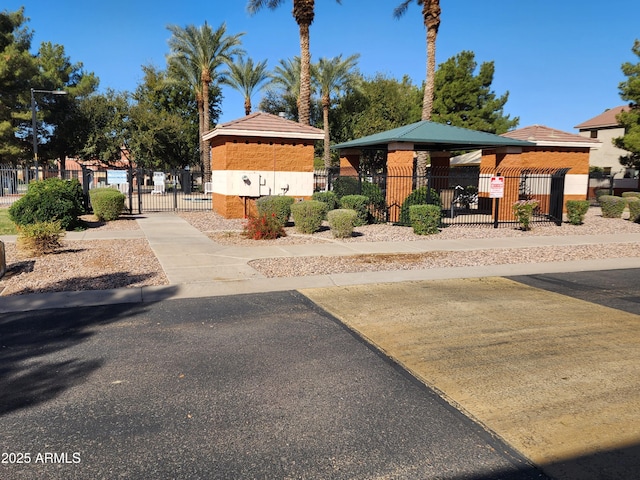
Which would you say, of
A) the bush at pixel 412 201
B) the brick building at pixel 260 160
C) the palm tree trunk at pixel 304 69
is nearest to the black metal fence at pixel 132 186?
the brick building at pixel 260 160

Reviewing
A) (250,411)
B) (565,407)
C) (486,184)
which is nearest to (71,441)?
(250,411)

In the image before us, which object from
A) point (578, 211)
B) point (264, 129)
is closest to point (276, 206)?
point (264, 129)

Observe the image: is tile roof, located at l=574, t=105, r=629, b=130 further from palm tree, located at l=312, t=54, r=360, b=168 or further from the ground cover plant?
the ground cover plant

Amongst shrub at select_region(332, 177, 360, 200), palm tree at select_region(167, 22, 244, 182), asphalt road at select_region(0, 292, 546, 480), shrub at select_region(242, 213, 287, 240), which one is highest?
palm tree at select_region(167, 22, 244, 182)

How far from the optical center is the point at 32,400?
417 cm

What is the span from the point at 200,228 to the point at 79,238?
3.86m

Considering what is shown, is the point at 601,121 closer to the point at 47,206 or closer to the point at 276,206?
the point at 276,206

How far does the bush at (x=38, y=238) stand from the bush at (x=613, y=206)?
798 inches

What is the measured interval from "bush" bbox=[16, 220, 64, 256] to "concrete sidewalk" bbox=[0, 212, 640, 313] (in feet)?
7.13

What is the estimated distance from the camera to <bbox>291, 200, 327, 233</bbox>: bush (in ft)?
49.9

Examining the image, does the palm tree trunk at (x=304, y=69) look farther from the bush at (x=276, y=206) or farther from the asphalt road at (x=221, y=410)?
the asphalt road at (x=221, y=410)

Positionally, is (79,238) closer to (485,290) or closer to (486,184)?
(485,290)

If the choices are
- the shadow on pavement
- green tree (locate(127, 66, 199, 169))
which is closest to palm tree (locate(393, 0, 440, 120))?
the shadow on pavement

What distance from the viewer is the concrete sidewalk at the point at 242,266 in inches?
308
